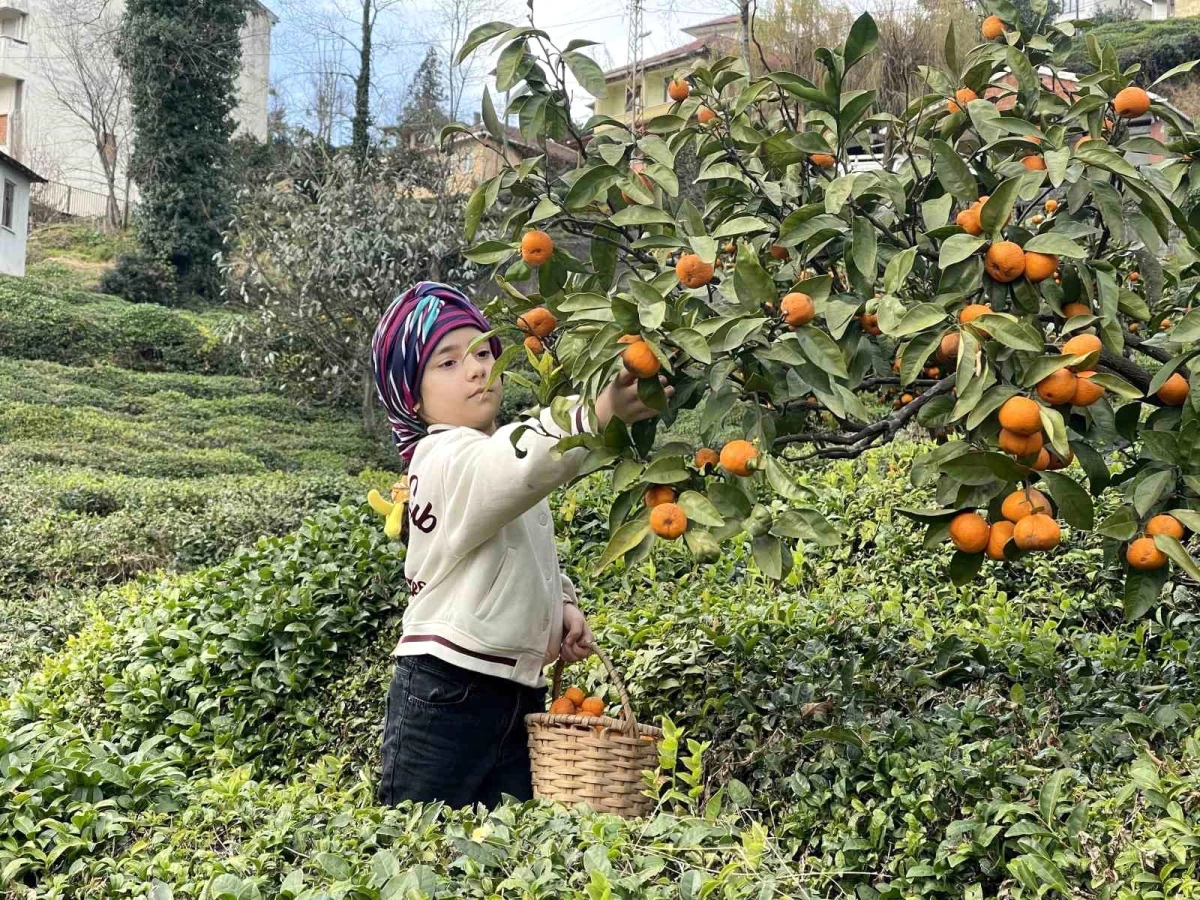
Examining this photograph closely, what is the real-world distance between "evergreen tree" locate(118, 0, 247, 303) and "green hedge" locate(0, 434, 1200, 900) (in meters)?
14.1

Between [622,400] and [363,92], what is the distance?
15.6 metres

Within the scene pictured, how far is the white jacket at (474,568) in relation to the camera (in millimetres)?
2227

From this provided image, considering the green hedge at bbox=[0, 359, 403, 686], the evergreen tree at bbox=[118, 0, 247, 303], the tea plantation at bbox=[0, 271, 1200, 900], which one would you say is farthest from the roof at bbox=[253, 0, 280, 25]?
the tea plantation at bbox=[0, 271, 1200, 900]

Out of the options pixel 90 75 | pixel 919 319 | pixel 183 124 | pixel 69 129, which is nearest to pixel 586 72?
pixel 919 319

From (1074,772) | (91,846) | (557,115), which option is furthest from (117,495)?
(1074,772)

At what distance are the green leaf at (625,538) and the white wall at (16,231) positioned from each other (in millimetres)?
17008

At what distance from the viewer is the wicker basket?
2.23 meters

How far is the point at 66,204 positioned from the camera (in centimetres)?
2247

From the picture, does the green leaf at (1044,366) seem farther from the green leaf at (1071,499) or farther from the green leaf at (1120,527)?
the green leaf at (1120,527)

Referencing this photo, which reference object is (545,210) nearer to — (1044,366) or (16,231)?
(1044,366)

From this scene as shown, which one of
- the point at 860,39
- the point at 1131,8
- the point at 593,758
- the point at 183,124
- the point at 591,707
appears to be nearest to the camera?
the point at 860,39

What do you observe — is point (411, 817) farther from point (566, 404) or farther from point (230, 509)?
point (230, 509)

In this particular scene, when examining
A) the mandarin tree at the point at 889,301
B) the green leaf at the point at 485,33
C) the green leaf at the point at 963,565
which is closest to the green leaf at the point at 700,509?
the mandarin tree at the point at 889,301

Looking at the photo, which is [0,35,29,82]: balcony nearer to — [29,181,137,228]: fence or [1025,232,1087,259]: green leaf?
[29,181,137,228]: fence
